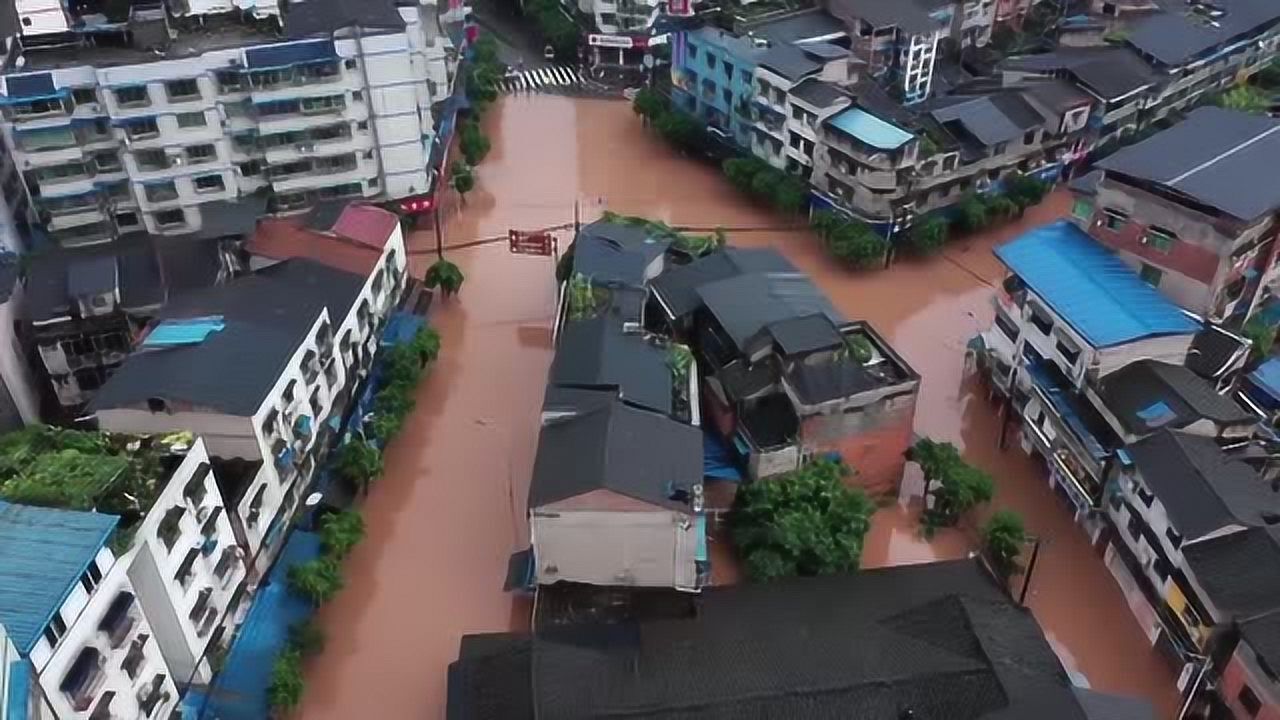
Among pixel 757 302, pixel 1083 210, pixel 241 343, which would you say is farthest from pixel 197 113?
pixel 1083 210

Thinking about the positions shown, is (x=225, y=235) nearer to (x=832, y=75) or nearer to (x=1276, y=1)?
(x=832, y=75)

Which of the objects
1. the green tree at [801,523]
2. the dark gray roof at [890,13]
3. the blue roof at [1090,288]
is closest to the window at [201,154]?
the green tree at [801,523]

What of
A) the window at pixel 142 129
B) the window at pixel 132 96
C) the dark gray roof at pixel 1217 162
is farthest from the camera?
the window at pixel 142 129

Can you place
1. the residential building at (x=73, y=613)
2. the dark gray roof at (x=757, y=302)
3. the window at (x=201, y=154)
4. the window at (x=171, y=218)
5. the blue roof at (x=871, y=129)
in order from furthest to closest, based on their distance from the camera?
1. the window at (x=171, y=218)
2. the blue roof at (x=871, y=129)
3. the window at (x=201, y=154)
4. the dark gray roof at (x=757, y=302)
5. the residential building at (x=73, y=613)

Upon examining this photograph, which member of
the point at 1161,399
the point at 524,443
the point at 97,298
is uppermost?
the point at 97,298

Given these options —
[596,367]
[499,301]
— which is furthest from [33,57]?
[596,367]

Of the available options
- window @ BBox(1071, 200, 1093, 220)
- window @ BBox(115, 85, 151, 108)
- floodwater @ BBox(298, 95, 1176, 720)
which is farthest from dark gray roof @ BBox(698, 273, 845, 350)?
window @ BBox(115, 85, 151, 108)

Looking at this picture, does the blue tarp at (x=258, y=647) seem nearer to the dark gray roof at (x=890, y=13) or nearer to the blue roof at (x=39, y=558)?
the blue roof at (x=39, y=558)

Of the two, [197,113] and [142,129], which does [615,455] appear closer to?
[197,113]
